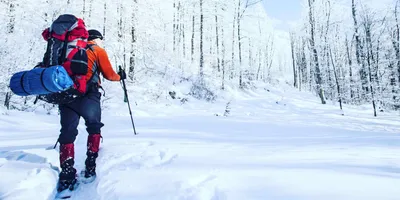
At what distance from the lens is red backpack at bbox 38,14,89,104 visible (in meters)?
2.79

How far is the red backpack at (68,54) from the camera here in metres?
2.79

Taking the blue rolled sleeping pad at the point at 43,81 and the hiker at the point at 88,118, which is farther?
the hiker at the point at 88,118

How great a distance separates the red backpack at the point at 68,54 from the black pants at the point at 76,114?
4.9 inches

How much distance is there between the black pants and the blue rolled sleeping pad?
1.42 ft

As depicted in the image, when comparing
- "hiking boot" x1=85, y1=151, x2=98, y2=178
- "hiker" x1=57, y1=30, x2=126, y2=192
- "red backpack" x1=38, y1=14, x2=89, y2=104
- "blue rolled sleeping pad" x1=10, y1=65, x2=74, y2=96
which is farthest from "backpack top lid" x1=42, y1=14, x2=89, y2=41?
"hiking boot" x1=85, y1=151, x2=98, y2=178

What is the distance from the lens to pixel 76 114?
2980 millimetres

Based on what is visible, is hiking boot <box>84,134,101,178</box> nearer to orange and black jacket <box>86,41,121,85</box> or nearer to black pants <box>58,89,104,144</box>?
black pants <box>58,89,104,144</box>

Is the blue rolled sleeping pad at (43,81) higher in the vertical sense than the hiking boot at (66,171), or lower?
higher

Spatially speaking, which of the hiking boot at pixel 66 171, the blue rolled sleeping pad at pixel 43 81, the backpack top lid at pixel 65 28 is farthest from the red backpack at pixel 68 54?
the hiking boot at pixel 66 171

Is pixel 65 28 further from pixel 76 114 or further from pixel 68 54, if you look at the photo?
pixel 76 114

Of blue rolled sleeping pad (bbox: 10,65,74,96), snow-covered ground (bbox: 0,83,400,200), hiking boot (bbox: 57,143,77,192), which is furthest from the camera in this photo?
hiking boot (bbox: 57,143,77,192)

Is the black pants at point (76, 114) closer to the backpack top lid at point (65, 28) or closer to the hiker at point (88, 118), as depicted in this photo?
the hiker at point (88, 118)

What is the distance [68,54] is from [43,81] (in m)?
0.51

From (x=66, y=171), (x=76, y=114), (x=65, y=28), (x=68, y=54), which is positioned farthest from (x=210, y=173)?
(x=65, y=28)
